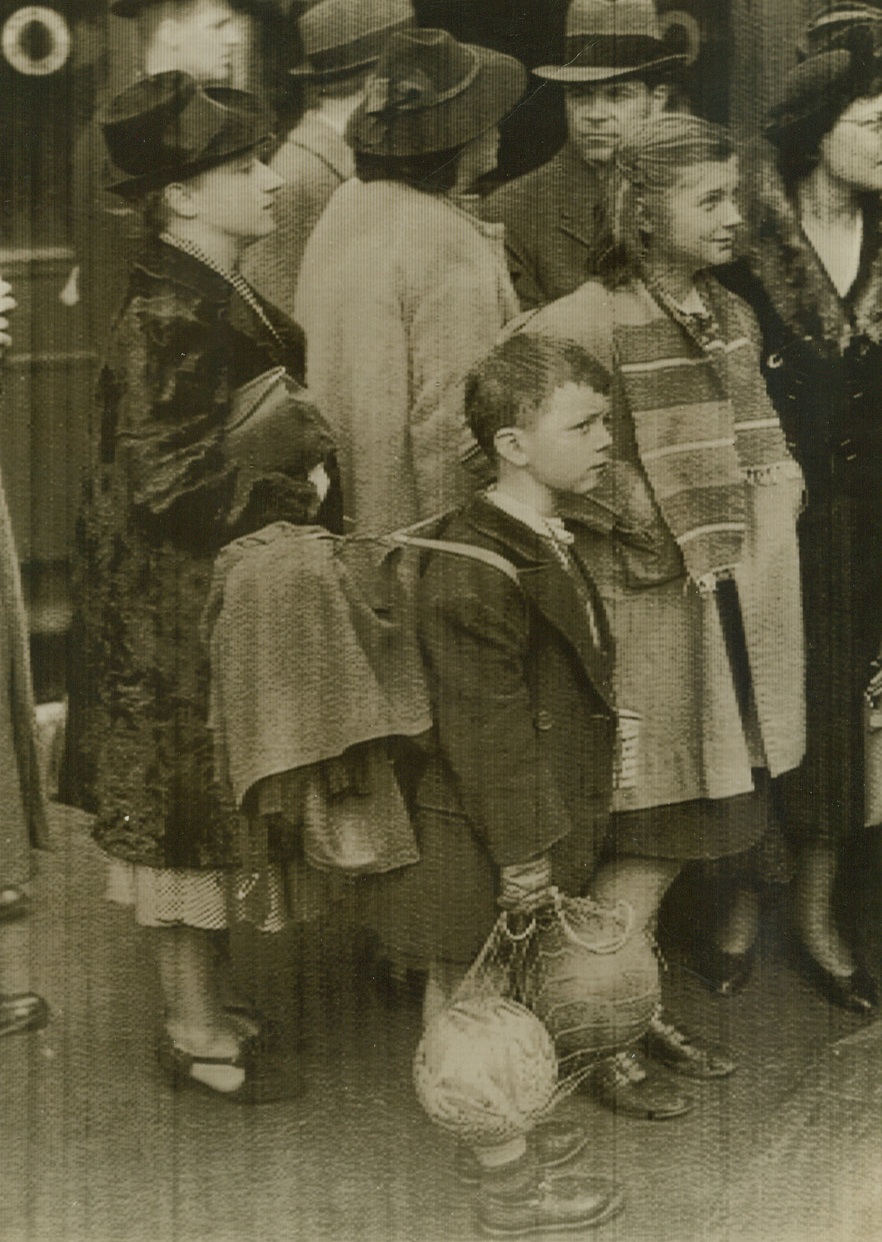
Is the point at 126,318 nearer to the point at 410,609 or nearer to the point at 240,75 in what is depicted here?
the point at 240,75

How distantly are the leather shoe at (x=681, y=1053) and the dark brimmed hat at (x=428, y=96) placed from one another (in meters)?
2.39

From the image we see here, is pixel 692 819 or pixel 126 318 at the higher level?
pixel 126 318

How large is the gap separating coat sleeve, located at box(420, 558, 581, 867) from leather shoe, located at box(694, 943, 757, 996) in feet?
1.84

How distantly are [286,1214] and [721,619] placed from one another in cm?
194

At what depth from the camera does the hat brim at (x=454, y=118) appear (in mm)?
4391

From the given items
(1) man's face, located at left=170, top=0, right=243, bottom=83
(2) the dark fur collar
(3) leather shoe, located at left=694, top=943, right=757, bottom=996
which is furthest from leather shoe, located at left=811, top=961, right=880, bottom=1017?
(1) man's face, located at left=170, top=0, right=243, bottom=83

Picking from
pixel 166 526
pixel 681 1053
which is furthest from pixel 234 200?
pixel 681 1053

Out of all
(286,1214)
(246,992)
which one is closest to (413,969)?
(246,992)

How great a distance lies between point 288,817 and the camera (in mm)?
4344

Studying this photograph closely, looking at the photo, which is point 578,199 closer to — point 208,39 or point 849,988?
point 208,39

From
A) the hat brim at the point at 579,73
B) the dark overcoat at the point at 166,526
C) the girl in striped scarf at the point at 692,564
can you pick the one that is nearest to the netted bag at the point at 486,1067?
the girl in striped scarf at the point at 692,564

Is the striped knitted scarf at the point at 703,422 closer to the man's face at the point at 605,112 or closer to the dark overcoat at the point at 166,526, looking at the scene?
the man's face at the point at 605,112

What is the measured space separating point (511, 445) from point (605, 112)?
3.03ft

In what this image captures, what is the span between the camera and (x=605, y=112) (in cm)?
445
